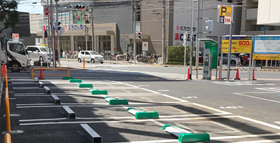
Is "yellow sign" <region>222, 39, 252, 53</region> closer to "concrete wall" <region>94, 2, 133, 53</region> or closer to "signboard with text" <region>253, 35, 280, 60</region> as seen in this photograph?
"signboard with text" <region>253, 35, 280, 60</region>

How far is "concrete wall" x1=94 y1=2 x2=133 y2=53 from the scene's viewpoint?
45.7 m

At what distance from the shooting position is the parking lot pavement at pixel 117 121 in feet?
21.7

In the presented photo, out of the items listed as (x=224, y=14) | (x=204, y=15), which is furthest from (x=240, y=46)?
(x=204, y=15)

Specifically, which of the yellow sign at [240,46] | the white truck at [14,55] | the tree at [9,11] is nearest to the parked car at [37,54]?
the tree at [9,11]

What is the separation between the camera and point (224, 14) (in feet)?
61.8

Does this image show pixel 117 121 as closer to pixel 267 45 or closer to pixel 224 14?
pixel 224 14

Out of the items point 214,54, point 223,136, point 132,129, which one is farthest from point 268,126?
point 214,54

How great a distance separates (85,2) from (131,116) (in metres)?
45.0

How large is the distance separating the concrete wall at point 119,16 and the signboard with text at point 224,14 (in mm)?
27663

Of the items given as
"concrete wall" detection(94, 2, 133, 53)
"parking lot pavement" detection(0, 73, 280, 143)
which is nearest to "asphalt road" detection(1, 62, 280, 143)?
"parking lot pavement" detection(0, 73, 280, 143)

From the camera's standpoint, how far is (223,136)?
272 inches

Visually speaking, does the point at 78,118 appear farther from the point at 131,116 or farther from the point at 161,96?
the point at 161,96

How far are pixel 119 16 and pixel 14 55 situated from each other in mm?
28437

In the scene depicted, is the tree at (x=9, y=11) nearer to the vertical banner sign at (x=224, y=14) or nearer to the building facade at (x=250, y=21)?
the vertical banner sign at (x=224, y=14)
